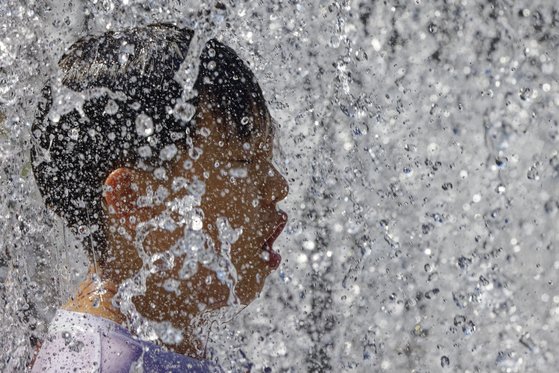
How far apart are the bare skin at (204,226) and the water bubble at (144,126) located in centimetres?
6

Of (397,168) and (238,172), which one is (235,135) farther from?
(397,168)

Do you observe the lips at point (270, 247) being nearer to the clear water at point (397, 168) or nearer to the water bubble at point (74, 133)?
the water bubble at point (74, 133)

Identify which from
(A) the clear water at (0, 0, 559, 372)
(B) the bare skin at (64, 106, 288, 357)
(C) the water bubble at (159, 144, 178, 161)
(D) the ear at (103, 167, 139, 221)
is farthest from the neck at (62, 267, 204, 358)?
(A) the clear water at (0, 0, 559, 372)

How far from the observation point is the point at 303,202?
2.66 metres

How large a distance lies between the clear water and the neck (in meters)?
0.94

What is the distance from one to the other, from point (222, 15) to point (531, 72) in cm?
94

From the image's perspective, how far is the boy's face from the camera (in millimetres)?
1378

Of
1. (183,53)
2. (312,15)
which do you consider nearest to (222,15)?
(312,15)

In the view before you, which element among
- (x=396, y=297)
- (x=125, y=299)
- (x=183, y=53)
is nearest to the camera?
(x=125, y=299)

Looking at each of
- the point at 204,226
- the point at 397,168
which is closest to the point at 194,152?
the point at 204,226

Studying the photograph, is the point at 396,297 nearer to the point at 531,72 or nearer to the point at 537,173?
the point at 537,173

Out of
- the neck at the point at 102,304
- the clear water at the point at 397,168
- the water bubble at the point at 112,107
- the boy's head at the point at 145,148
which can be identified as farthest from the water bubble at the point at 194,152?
the clear water at the point at 397,168

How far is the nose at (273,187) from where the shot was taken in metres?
1.49

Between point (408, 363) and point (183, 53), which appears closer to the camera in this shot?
point (183, 53)
